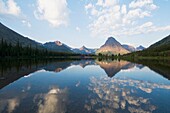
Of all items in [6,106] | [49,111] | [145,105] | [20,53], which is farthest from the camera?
[20,53]

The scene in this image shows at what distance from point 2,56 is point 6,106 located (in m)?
145

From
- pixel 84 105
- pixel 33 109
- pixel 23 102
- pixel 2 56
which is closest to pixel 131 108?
pixel 84 105

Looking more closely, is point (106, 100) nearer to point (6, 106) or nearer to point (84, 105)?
point (84, 105)

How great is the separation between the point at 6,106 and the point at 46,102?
4252 mm

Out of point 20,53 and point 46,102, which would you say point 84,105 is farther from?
point 20,53

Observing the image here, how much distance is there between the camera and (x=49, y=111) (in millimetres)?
17281

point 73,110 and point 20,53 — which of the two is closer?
point 73,110

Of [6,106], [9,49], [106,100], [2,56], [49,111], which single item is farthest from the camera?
[9,49]

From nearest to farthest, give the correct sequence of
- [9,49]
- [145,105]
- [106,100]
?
[145,105]
[106,100]
[9,49]

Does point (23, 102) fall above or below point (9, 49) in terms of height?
below

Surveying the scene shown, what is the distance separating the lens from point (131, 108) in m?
19.0

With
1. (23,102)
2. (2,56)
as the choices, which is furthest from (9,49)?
(23,102)

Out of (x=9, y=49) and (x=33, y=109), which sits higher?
(x=9, y=49)

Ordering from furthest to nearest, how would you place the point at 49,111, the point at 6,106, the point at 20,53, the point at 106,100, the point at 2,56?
the point at 20,53 → the point at 2,56 → the point at 106,100 → the point at 6,106 → the point at 49,111
